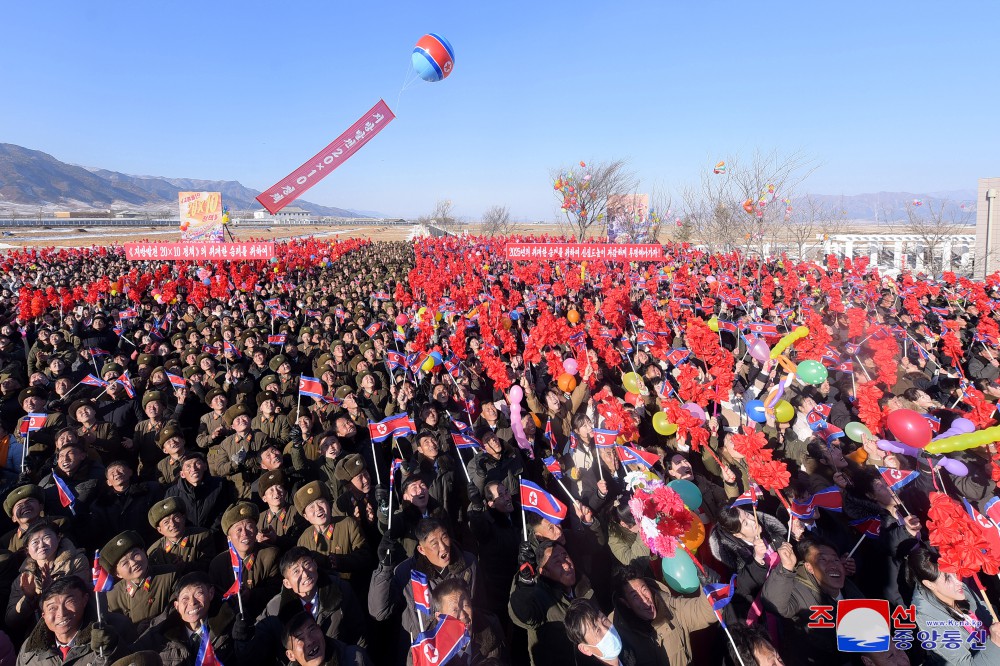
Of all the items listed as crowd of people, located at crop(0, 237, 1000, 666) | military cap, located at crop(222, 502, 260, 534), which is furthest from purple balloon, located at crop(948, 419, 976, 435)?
military cap, located at crop(222, 502, 260, 534)

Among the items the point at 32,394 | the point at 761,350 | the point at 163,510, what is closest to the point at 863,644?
the point at 163,510

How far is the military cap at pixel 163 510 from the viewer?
154 inches

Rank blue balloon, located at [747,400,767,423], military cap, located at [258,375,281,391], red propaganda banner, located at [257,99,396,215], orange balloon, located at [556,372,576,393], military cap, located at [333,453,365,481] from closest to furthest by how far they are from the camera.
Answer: military cap, located at [333,453,365,481]
blue balloon, located at [747,400,767,423]
orange balloon, located at [556,372,576,393]
military cap, located at [258,375,281,391]
red propaganda banner, located at [257,99,396,215]

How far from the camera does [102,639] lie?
8.73 feet

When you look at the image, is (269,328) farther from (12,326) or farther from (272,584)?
(272,584)

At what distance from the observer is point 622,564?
12.8 ft

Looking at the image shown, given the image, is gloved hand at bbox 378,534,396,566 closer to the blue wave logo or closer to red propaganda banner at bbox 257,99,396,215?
the blue wave logo

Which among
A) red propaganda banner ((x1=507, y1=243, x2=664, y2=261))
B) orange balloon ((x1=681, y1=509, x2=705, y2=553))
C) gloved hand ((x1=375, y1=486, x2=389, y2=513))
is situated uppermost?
red propaganda banner ((x1=507, y1=243, x2=664, y2=261))

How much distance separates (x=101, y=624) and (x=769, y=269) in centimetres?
2280

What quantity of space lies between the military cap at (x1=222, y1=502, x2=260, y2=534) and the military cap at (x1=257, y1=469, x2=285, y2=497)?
0.40 m

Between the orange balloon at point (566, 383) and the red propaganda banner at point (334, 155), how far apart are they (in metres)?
13.6

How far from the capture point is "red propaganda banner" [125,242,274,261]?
798 inches

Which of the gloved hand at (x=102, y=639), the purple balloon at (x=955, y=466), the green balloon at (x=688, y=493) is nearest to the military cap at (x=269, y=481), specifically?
the gloved hand at (x=102, y=639)

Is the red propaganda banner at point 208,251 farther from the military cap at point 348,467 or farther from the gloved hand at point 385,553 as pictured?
the gloved hand at point 385,553
